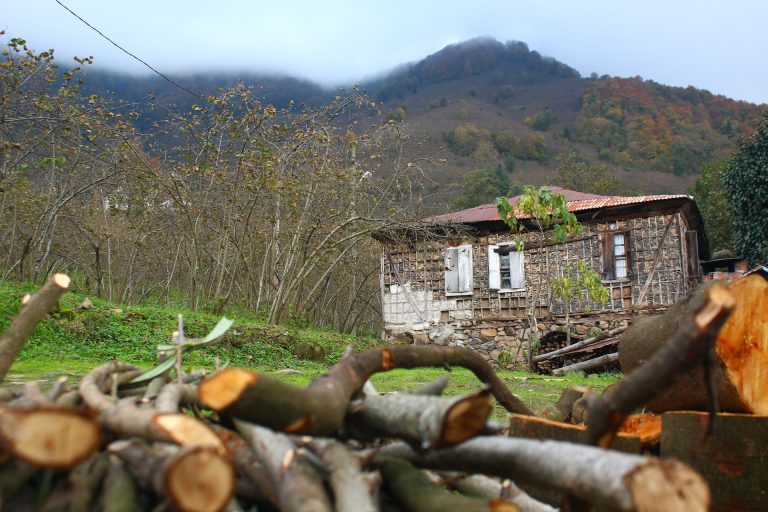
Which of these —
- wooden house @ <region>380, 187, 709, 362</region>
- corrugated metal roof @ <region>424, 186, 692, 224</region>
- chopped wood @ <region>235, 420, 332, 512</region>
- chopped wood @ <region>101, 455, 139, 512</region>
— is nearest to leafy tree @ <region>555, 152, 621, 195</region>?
→ wooden house @ <region>380, 187, 709, 362</region>

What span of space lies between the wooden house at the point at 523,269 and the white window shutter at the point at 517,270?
0.03 m

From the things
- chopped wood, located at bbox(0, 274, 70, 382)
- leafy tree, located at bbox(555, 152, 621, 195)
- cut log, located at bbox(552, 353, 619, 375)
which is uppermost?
leafy tree, located at bbox(555, 152, 621, 195)

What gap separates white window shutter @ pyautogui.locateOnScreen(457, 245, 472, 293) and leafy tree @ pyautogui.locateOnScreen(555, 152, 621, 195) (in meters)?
19.2

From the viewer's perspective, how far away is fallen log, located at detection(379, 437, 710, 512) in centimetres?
164

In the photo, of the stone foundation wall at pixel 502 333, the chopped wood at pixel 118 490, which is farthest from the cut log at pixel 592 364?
the chopped wood at pixel 118 490

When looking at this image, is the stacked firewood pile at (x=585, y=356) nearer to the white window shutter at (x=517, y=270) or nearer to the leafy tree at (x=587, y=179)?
the white window shutter at (x=517, y=270)

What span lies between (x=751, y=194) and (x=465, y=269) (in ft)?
37.4

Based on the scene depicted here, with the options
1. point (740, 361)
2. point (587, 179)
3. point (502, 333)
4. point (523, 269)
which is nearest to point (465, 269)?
point (523, 269)

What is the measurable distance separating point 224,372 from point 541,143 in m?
60.5

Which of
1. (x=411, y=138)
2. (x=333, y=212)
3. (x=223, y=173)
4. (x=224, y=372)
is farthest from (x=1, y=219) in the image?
(x=224, y=372)

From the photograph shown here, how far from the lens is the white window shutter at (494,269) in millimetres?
20391

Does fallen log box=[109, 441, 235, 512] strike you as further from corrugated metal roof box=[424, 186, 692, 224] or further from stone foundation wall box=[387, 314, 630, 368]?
stone foundation wall box=[387, 314, 630, 368]

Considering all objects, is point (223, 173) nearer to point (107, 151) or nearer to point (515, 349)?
point (107, 151)

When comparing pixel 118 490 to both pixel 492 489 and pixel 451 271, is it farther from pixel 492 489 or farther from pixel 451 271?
pixel 451 271
